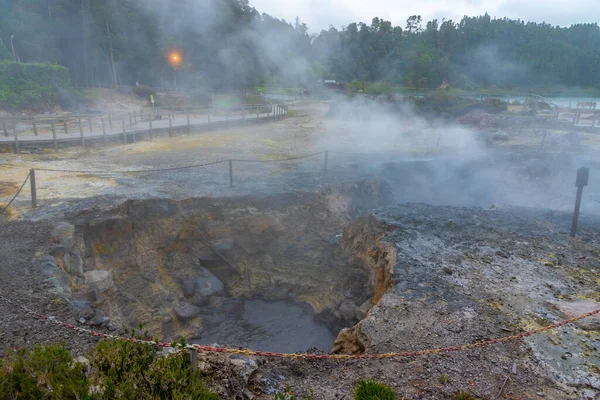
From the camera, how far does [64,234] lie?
5.88 metres

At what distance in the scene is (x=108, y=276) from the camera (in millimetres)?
6020

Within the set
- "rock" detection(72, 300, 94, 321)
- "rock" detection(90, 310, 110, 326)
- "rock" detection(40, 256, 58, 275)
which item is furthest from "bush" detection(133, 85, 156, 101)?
"rock" detection(90, 310, 110, 326)

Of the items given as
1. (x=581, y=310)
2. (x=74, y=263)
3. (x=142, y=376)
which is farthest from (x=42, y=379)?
(x=581, y=310)

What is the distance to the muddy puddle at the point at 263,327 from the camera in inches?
276

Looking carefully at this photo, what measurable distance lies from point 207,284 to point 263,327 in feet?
4.48

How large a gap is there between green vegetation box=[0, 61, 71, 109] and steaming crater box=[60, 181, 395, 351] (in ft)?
48.1

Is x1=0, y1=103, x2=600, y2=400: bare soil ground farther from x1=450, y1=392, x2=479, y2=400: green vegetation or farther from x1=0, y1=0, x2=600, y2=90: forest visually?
x1=0, y1=0, x2=600, y2=90: forest

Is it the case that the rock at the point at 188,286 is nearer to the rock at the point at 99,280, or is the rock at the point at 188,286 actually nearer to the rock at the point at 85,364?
the rock at the point at 99,280

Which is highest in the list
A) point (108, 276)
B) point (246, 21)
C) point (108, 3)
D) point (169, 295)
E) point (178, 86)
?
point (108, 3)

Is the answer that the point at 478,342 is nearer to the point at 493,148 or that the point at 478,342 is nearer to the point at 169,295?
the point at 169,295

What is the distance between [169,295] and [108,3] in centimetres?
2357

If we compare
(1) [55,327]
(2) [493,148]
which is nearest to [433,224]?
(1) [55,327]

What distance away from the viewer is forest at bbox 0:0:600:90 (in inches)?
850

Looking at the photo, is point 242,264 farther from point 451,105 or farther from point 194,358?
point 451,105
